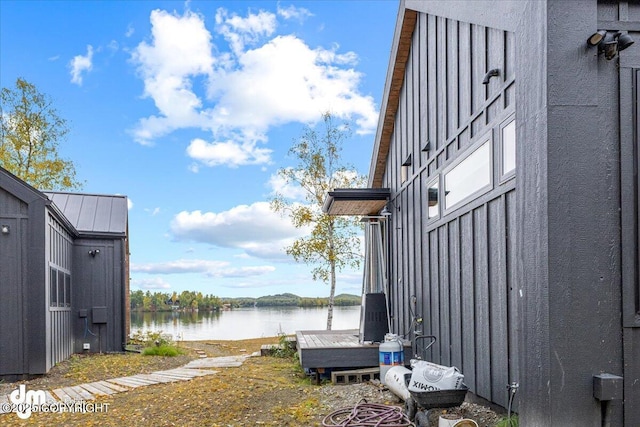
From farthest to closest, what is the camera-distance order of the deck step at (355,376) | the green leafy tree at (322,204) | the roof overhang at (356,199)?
the green leafy tree at (322,204), the roof overhang at (356,199), the deck step at (355,376)

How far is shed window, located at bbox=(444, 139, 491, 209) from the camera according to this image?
5020 millimetres

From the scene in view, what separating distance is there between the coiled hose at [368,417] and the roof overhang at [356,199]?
4.64 meters

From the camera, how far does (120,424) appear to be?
588cm

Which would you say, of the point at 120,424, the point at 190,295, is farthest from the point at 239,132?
the point at 120,424

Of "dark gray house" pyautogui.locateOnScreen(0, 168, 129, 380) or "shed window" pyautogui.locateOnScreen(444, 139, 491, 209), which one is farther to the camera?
"dark gray house" pyautogui.locateOnScreen(0, 168, 129, 380)

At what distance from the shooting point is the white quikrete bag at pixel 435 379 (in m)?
4.54

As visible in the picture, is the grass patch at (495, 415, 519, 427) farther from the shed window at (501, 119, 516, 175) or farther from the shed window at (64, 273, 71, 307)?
the shed window at (64, 273, 71, 307)

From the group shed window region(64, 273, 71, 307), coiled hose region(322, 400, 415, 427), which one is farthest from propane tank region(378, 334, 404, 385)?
shed window region(64, 273, 71, 307)

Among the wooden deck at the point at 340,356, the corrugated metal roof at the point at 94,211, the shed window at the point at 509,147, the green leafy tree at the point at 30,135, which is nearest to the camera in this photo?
the shed window at the point at 509,147

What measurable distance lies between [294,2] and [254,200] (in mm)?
7886

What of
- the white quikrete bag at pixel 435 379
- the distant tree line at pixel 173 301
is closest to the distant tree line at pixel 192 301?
the distant tree line at pixel 173 301

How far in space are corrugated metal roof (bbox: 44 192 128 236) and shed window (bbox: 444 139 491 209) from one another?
9886 millimetres

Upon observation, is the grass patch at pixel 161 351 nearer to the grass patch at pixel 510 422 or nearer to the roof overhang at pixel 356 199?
the roof overhang at pixel 356 199

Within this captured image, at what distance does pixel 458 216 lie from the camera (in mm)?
5789
